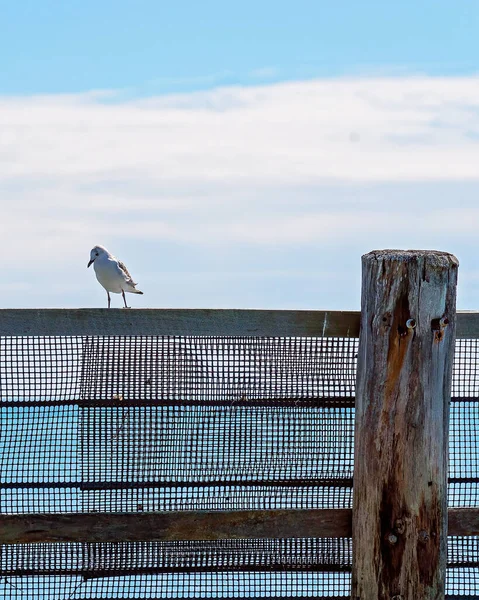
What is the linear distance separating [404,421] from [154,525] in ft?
3.79

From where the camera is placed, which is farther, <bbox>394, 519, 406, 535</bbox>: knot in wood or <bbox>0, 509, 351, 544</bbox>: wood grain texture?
<bbox>0, 509, 351, 544</bbox>: wood grain texture

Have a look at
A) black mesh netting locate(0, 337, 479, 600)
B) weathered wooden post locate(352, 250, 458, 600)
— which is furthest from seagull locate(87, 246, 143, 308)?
weathered wooden post locate(352, 250, 458, 600)

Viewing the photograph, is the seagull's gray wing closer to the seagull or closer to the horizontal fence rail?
the seagull

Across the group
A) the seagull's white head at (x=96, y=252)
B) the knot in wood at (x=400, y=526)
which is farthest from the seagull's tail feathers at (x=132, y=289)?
the knot in wood at (x=400, y=526)

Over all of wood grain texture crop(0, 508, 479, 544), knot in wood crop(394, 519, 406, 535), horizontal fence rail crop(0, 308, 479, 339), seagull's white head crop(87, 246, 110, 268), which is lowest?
wood grain texture crop(0, 508, 479, 544)

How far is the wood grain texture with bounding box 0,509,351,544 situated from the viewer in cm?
327

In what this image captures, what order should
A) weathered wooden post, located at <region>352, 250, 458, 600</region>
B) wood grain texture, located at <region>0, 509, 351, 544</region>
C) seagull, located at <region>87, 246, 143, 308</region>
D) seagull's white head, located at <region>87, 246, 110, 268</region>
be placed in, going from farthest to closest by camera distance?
seagull's white head, located at <region>87, 246, 110, 268</region> → seagull, located at <region>87, 246, 143, 308</region> → wood grain texture, located at <region>0, 509, 351, 544</region> → weathered wooden post, located at <region>352, 250, 458, 600</region>

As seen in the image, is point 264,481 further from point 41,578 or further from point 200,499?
point 41,578

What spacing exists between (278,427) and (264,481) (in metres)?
0.25

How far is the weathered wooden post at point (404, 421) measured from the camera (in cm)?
310

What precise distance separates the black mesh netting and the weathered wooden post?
0.25 m

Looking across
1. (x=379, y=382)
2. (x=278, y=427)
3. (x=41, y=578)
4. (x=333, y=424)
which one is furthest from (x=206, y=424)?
(x=41, y=578)

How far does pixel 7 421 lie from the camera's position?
10.9 feet

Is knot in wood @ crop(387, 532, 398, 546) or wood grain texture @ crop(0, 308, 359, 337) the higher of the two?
wood grain texture @ crop(0, 308, 359, 337)
